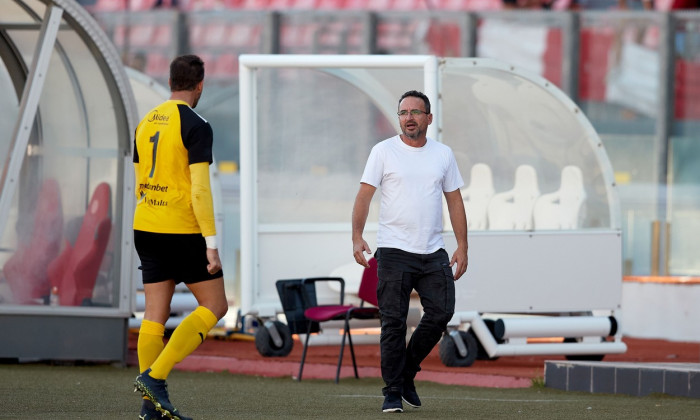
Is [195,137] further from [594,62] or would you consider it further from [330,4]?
[330,4]

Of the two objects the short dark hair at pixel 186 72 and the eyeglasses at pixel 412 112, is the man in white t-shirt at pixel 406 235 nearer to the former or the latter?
the eyeglasses at pixel 412 112

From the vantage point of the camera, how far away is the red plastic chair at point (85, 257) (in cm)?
1138

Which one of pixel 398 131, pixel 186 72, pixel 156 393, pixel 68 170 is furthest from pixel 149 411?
pixel 398 131

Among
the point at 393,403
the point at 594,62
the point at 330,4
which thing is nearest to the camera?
the point at 393,403

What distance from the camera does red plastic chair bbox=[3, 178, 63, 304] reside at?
1128 cm

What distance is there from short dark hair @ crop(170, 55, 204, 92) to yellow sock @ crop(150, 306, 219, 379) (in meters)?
0.98

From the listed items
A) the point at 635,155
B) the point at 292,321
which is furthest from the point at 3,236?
the point at 635,155

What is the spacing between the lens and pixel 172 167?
6.57 metres

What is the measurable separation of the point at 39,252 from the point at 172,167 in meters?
5.06

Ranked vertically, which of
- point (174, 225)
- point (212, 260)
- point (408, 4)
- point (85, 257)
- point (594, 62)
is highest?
point (408, 4)

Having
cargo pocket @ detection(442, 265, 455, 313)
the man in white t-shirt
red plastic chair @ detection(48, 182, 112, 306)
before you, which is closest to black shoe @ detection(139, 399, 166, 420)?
the man in white t-shirt

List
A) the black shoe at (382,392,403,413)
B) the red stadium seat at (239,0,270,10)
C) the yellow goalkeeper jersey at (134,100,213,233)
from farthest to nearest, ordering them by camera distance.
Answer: the red stadium seat at (239,0,270,10), the black shoe at (382,392,403,413), the yellow goalkeeper jersey at (134,100,213,233)

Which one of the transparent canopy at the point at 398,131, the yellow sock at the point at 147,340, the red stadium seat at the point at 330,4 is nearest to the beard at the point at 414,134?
the yellow sock at the point at 147,340

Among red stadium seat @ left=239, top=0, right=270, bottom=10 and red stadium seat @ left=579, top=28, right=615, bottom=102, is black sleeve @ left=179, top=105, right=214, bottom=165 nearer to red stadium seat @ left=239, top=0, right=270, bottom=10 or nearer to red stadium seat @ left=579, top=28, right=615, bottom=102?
red stadium seat @ left=579, top=28, right=615, bottom=102
